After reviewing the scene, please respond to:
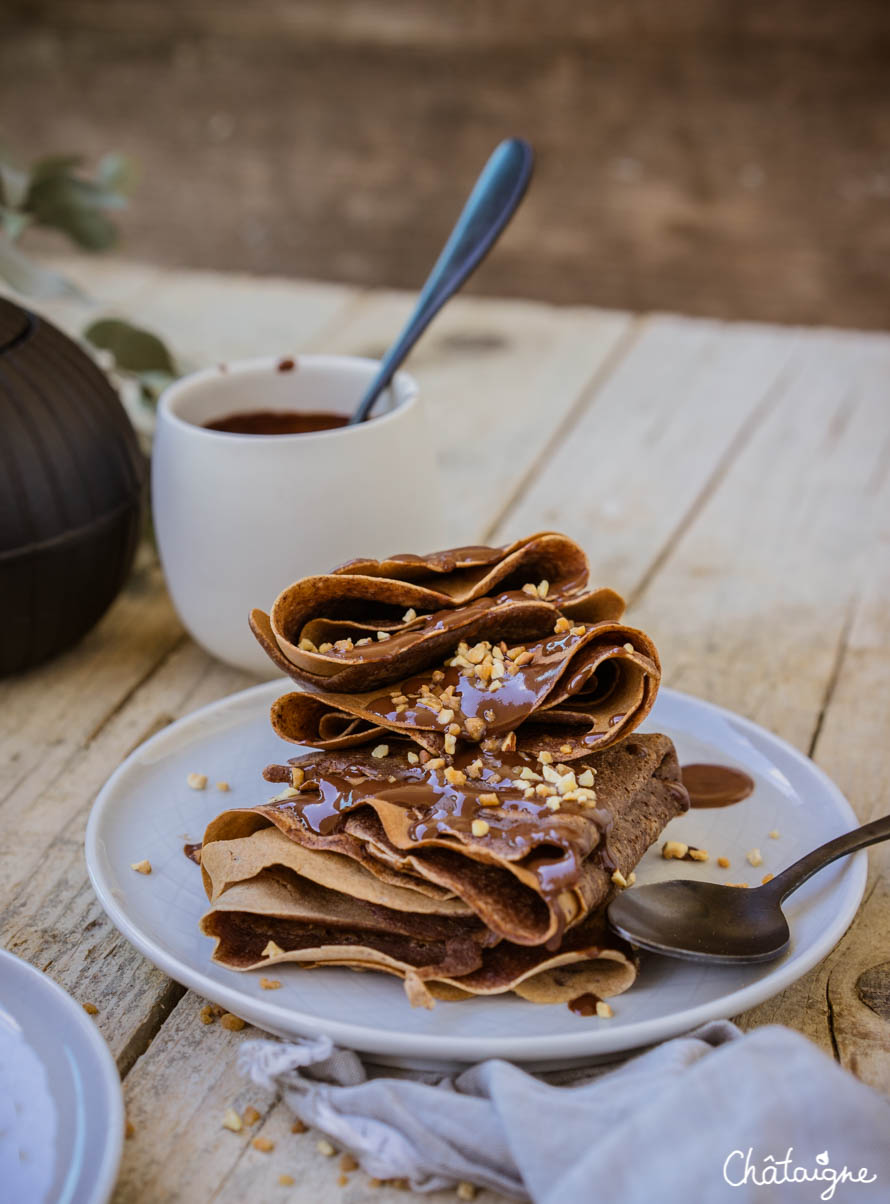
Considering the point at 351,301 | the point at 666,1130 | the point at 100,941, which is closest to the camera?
the point at 666,1130

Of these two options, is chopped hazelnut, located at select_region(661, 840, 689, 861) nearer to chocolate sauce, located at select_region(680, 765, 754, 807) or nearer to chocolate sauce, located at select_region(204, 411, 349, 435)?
chocolate sauce, located at select_region(680, 765, 754, 807)

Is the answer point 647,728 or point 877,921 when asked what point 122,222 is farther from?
point 877,921

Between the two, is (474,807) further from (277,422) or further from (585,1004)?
(277,422)

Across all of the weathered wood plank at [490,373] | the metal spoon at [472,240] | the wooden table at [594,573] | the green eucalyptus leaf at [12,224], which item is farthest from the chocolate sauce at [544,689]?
the green eucalyptus leaf at [12,224]

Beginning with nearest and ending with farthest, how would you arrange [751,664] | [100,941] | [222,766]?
[100,941]
[222,766]
[751,664]

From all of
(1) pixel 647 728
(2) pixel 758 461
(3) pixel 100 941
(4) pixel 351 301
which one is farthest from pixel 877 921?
(4) pixel 351 301

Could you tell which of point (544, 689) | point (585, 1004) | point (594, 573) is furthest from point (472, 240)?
point (585, 1004)

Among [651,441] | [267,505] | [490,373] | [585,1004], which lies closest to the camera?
[585,1004]
